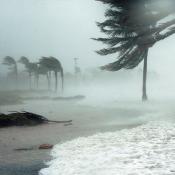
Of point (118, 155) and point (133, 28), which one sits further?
point (133, 28)

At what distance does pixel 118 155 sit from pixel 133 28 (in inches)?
735

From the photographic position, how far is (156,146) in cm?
1014

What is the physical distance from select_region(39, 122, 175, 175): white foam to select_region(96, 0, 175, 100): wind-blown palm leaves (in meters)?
13.2

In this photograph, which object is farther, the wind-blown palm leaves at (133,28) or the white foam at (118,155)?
the wind-blown palm leaves at (133,28)

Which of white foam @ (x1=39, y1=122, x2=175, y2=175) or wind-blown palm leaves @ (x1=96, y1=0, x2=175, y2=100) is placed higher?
wind-blown palm leaves @ (x1=96, y1=0, x2=175, y2=100)

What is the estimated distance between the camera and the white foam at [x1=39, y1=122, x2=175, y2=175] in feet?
26.0

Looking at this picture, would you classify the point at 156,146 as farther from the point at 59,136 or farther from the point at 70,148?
the point at 59,136

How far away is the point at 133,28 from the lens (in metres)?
26.9

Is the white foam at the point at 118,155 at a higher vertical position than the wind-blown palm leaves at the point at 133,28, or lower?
lower

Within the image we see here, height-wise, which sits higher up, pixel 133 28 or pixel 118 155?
pixel 133 28

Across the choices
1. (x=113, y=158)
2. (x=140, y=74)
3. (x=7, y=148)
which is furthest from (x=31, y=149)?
(x=140, y=74)

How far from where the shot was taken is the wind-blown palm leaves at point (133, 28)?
82.4 feet

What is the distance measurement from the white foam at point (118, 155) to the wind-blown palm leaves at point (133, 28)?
13185mm

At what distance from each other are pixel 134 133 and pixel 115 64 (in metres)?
16.5
